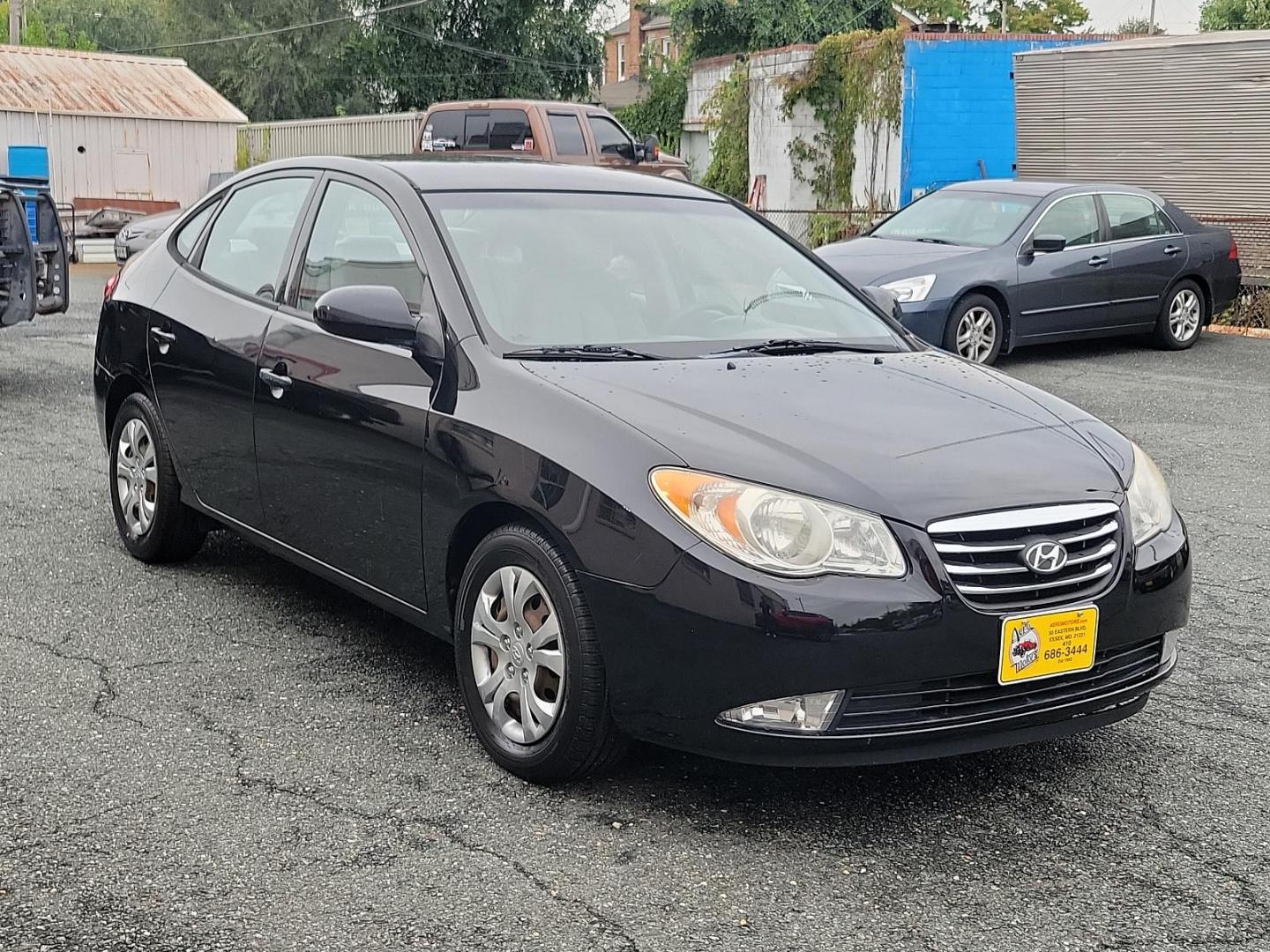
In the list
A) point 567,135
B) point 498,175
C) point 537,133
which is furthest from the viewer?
point 567,135

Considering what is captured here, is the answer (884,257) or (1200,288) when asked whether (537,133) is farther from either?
(1200,288)

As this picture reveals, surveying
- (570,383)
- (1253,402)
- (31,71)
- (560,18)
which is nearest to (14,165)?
(31,71)

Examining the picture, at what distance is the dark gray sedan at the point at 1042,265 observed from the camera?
482 inches

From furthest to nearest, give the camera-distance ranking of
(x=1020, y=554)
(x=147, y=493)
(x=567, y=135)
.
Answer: (x=567, y=135), (x=147, y=493), (x=1020, y=554)

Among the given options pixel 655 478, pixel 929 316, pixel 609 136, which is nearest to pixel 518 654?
pixel 655 478

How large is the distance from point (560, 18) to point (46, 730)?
46903 mm

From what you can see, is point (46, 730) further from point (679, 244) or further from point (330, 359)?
point (679, 244)

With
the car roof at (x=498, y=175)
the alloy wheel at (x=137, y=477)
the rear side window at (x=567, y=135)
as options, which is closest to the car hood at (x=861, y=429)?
the car roof at (x=498, y=175)

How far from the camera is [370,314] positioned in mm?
4398

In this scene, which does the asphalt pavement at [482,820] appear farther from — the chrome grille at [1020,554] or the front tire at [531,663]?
the chrome grille at [1020,554]

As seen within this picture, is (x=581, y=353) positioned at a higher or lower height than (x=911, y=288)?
higher

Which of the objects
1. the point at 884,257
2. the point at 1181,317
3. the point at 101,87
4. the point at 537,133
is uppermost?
the point at 101,87

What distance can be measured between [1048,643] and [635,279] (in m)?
1.80

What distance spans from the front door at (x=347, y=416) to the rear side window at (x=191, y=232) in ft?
3.31
